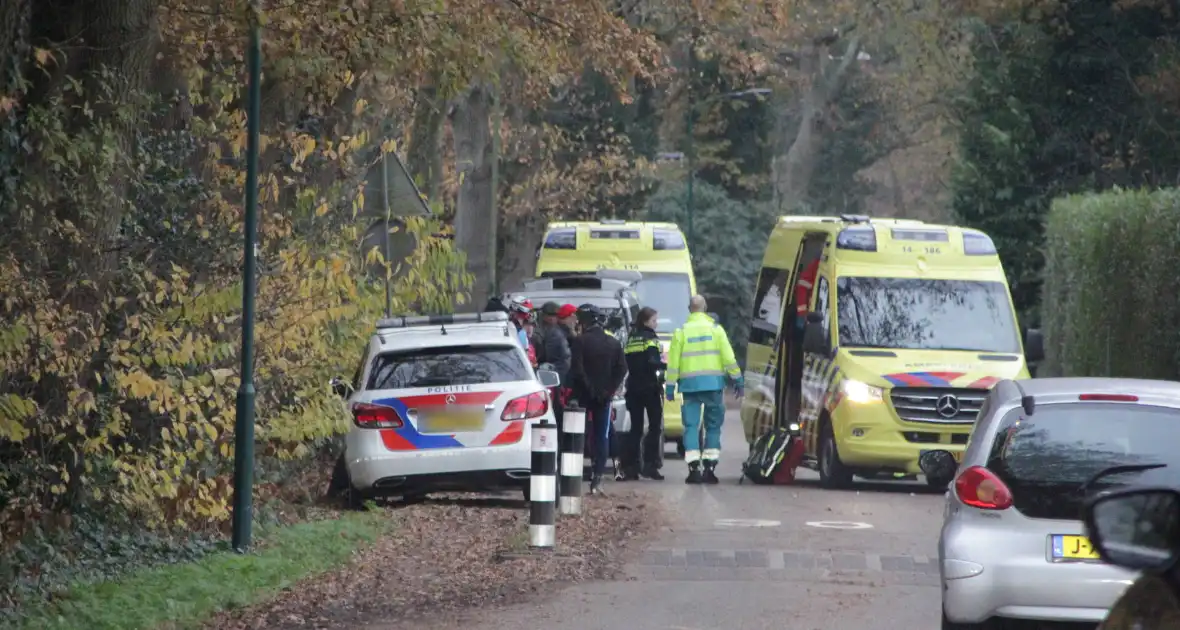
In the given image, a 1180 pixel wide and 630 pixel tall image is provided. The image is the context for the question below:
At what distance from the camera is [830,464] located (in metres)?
20.1

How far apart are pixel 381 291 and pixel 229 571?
7.65 meters

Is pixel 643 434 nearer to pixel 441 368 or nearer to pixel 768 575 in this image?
pixel 441 368

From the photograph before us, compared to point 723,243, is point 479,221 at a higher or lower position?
higher

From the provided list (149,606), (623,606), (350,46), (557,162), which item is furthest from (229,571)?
(557,162)

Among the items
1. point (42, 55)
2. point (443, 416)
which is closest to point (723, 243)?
point (443, 416)

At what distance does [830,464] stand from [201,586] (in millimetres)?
10279

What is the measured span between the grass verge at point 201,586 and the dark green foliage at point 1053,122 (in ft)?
78.3

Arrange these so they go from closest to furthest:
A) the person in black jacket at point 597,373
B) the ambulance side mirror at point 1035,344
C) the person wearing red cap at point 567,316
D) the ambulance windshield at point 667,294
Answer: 1. the ambulance side mirror at point 1035,344
2. the person in black jacket at point 597,373
3. the person wearing red cap at point 567,316
4. the ambulance windshield at point 667,294

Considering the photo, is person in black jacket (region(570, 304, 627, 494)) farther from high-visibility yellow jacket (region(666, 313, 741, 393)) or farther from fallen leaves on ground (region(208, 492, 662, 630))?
fallen leaves on ground (region(208, 492, 662, 630))

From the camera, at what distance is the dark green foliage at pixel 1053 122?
35812 millimetres

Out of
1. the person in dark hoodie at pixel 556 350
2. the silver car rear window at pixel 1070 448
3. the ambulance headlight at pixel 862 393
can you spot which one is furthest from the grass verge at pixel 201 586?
the ambulance headlight at pixel 862 393

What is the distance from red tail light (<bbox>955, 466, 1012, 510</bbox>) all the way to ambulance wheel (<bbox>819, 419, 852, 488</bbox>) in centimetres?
1076

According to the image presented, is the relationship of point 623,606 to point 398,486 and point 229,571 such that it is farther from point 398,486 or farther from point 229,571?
point 398,486

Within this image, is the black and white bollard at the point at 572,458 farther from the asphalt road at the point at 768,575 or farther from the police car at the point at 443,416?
the asphalt road at the point at 768,575
